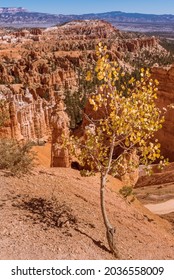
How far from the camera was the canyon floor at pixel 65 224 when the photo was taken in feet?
24.2

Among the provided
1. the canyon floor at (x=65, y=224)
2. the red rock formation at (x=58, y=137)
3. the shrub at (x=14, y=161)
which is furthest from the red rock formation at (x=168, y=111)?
the shrub at (x=14, y=161)

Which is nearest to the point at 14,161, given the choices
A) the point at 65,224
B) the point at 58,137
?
the point at 65,224

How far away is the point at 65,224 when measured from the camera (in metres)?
8.40

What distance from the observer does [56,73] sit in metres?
63.8

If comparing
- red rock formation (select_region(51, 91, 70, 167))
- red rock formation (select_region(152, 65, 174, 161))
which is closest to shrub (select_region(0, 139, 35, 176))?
red rock formation (select_region(51, 91, 70, 167))

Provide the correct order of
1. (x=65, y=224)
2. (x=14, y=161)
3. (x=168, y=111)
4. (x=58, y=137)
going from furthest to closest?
1. (x=168, y=111)
2. (x=58, y=137)
3. (x=14, y=161)
4. (x=65, y=224)

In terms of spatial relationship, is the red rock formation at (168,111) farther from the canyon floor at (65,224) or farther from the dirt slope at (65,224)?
the dirt slope at (65,224)

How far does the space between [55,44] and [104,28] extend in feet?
219

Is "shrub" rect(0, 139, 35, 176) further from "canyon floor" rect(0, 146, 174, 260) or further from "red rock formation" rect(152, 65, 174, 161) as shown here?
"red rock formation" rect(152, 65, 174, 161)

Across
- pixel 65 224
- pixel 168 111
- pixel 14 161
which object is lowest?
pixel 168 111

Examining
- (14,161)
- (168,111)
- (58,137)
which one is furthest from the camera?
(168,111)

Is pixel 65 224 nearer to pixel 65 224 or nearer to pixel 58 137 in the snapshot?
pixel 65 224

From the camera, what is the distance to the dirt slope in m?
7.38

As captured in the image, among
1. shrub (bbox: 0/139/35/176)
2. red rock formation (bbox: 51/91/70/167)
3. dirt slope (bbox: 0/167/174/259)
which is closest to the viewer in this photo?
dirt slope (bbox: 0/167/174/259)
